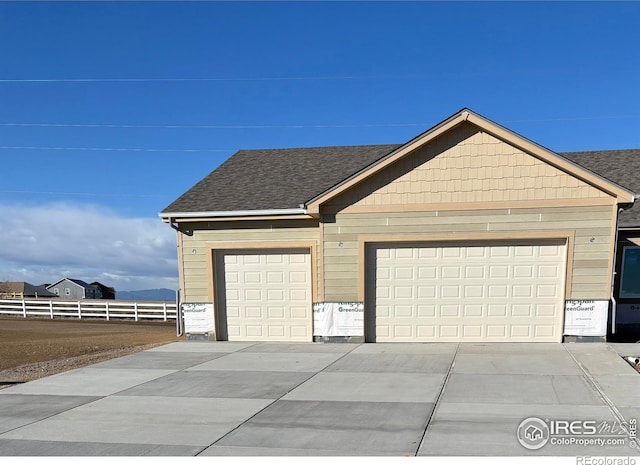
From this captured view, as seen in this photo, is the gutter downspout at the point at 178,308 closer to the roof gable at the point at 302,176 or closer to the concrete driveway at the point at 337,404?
the roof gable at the point at 302,176

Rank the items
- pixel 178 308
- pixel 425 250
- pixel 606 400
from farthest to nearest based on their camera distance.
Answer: pixel 178 308 → pixel 425 250 → pixel 606 400

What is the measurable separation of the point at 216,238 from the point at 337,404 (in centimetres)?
665

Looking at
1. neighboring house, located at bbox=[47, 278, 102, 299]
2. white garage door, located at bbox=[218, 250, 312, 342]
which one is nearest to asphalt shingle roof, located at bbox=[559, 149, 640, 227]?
white garage door, located at bbox=[218, 250, 312, 342]

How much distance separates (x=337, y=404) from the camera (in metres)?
6.20

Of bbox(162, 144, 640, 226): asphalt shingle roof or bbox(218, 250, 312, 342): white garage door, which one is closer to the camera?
bbox(218, 250, 312, 342): white garage door

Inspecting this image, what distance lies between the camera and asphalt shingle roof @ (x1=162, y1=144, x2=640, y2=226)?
1191 cm

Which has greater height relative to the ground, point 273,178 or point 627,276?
point 273,178

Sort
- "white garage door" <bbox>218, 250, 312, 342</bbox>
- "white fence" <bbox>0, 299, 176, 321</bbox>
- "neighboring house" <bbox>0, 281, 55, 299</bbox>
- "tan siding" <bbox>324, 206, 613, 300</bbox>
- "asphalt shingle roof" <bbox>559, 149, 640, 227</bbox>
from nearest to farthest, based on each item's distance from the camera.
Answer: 1. "tan siding" <bbox>324, 206, 613, 300</bbox>
2. "asphalt shingle roof" <bbox>559, 149, 640, 227</bbox>
3. "white garage door" <bbox>218, 250, 312, 342</bbox>
4. "white fence" <bbox>0, 299, 176, 321</bbox>
5. "neighboring house" <bbox>0, 281, 55, 299</bbox>

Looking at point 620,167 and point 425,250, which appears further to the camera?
point 620,167

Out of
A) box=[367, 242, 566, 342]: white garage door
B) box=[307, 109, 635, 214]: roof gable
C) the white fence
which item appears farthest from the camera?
the white fence

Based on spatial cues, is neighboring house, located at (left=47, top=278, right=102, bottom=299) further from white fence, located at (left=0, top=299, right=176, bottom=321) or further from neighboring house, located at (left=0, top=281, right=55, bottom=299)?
white fence, located at (left=0, top=299, right=176, bottom=321)

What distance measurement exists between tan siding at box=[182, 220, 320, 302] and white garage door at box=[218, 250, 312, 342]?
1.30 ft

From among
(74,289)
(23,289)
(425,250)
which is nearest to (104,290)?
(74,289)

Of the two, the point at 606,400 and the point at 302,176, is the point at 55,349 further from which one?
the point at 606,400
